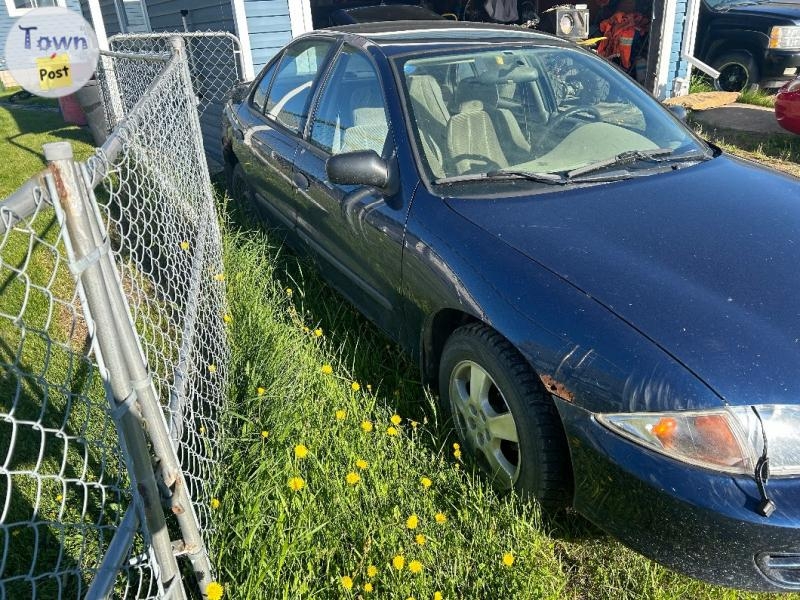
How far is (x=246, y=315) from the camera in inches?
131

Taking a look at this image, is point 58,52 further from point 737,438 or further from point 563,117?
point 737,438

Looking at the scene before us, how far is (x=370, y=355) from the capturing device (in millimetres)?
3213

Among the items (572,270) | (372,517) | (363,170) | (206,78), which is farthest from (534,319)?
(206,78)

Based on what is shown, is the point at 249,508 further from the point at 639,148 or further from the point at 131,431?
the point at 639,148

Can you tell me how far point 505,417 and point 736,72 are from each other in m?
9.05

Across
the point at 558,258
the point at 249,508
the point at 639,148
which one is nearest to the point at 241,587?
the point at 249,508

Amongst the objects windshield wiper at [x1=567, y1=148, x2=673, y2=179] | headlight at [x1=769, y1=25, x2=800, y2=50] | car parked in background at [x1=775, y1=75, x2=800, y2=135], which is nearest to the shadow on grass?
windshield wiper at [x1=567, y1=148, x2=673, y2=179]

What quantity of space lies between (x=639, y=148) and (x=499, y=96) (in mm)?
700

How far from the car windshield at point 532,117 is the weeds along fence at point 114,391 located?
1.20 m

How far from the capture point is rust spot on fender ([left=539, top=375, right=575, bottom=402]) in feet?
6.14

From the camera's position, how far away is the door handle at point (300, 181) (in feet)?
11.3

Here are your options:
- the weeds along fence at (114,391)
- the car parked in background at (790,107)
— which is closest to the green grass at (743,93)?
the car parked in background at (790,107)

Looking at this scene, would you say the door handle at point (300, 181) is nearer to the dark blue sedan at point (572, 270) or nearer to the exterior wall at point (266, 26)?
the dark blue sedan at point (572, 270)

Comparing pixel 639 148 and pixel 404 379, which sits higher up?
pixel 639 148
